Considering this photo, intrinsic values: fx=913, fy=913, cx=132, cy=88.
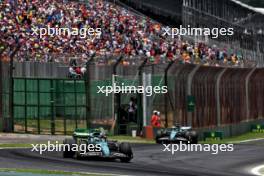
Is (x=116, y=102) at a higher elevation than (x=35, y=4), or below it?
below

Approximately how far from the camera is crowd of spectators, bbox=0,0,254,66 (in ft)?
125

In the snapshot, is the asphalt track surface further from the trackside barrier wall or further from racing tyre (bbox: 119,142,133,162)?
the trackside barrier wall

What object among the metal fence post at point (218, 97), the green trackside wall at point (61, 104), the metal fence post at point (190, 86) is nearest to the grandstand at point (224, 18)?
the metal fence post at point (218, 97)

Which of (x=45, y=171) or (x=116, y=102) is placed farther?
(x=116, y=102)

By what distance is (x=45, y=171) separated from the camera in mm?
18859

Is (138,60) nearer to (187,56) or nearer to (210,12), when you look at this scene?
(187,56)

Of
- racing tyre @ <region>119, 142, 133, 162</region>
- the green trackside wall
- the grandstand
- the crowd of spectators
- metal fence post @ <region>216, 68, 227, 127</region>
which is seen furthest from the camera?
the grandstand

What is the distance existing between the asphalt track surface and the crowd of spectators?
10.2m

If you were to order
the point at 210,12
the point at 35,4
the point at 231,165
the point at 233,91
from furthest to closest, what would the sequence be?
the point at 210,12
the point at 35,4
the point at 233,91
the point at 231,165

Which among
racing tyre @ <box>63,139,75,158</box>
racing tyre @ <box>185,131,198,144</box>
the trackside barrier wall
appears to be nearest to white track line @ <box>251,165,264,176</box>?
racing tyre @ <box>63,139,75,158</box>

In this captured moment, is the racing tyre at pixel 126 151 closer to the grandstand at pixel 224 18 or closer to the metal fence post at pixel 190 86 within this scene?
the metal fence post at pixel 190 86

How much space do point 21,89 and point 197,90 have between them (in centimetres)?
649

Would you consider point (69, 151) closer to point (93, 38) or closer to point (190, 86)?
point (190, 86)

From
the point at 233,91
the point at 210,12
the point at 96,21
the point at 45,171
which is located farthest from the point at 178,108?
the point at 210,12
